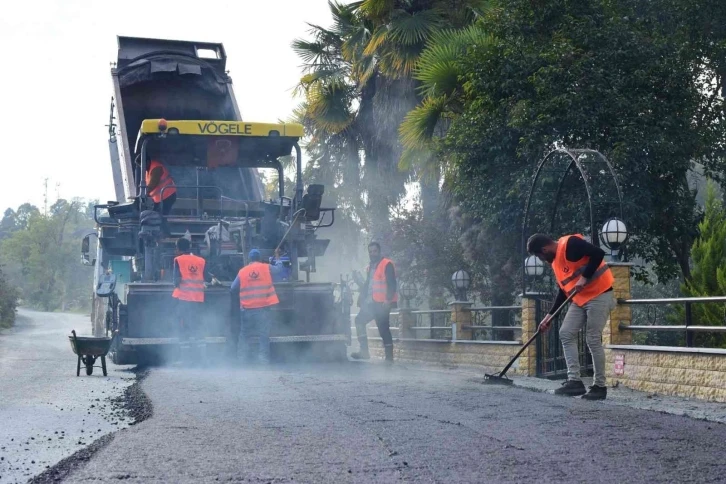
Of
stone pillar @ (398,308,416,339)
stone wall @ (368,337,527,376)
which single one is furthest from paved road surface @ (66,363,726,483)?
stone pillar @ (398,308,416,339)

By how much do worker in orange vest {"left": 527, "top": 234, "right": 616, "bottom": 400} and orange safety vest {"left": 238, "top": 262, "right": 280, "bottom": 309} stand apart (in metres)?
4.55

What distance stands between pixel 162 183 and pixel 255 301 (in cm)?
254

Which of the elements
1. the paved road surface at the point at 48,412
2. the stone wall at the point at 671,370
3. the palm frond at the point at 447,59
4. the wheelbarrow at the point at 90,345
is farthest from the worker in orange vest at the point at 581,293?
the palm frond at the point at 447,59

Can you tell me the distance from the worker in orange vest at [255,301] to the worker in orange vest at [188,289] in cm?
46

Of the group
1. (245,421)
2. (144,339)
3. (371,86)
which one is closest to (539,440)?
(245,421)

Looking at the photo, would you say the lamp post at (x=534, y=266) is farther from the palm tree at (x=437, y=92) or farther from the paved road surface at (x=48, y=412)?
the paved road surface at (x=48, y=412)

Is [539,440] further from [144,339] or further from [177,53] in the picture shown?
[177,53]

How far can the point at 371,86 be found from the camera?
67.2ft

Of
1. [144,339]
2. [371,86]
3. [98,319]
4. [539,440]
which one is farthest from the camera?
[371,86]

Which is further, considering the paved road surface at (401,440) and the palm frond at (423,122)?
the palm frond at (423,122)

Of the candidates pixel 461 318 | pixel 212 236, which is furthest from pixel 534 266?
pixel 212 236

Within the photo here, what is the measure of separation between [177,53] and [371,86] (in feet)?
18.0

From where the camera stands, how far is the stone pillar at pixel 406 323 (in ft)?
55.8

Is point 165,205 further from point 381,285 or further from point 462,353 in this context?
point 462,353
